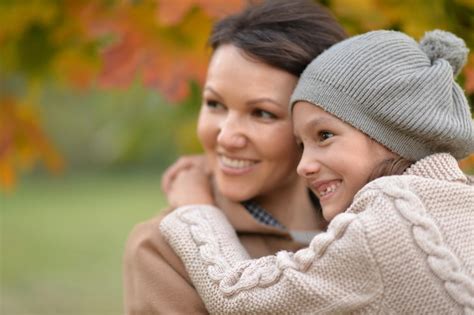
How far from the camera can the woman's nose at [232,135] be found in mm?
3094

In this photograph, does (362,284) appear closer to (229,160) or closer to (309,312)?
(309,312)

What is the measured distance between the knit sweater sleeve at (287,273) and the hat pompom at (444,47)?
679 millimetres

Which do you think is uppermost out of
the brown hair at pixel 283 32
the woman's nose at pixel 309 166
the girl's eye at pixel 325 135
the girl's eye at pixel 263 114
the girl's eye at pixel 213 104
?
the brown hair at pixel 283 32

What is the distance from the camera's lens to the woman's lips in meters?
3.16

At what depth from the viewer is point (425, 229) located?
2383 millimetres

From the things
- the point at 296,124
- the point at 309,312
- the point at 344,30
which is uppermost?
the point at 344,30

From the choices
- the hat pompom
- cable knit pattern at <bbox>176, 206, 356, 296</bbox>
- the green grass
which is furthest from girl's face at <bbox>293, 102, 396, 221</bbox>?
the green grass

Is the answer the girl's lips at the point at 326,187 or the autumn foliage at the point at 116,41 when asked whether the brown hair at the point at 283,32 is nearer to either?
the autumn foliage at the point at 116,41

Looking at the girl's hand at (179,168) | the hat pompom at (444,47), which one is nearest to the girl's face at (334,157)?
the hat pompom at (444,47)

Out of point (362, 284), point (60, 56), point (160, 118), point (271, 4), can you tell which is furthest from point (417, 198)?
point (160, 118)

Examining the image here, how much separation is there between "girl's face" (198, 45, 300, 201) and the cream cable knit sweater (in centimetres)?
63

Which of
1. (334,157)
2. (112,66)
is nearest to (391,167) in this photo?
(334,157)

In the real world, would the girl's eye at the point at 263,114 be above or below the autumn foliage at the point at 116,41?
below

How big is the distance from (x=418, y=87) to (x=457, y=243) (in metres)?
0.48
